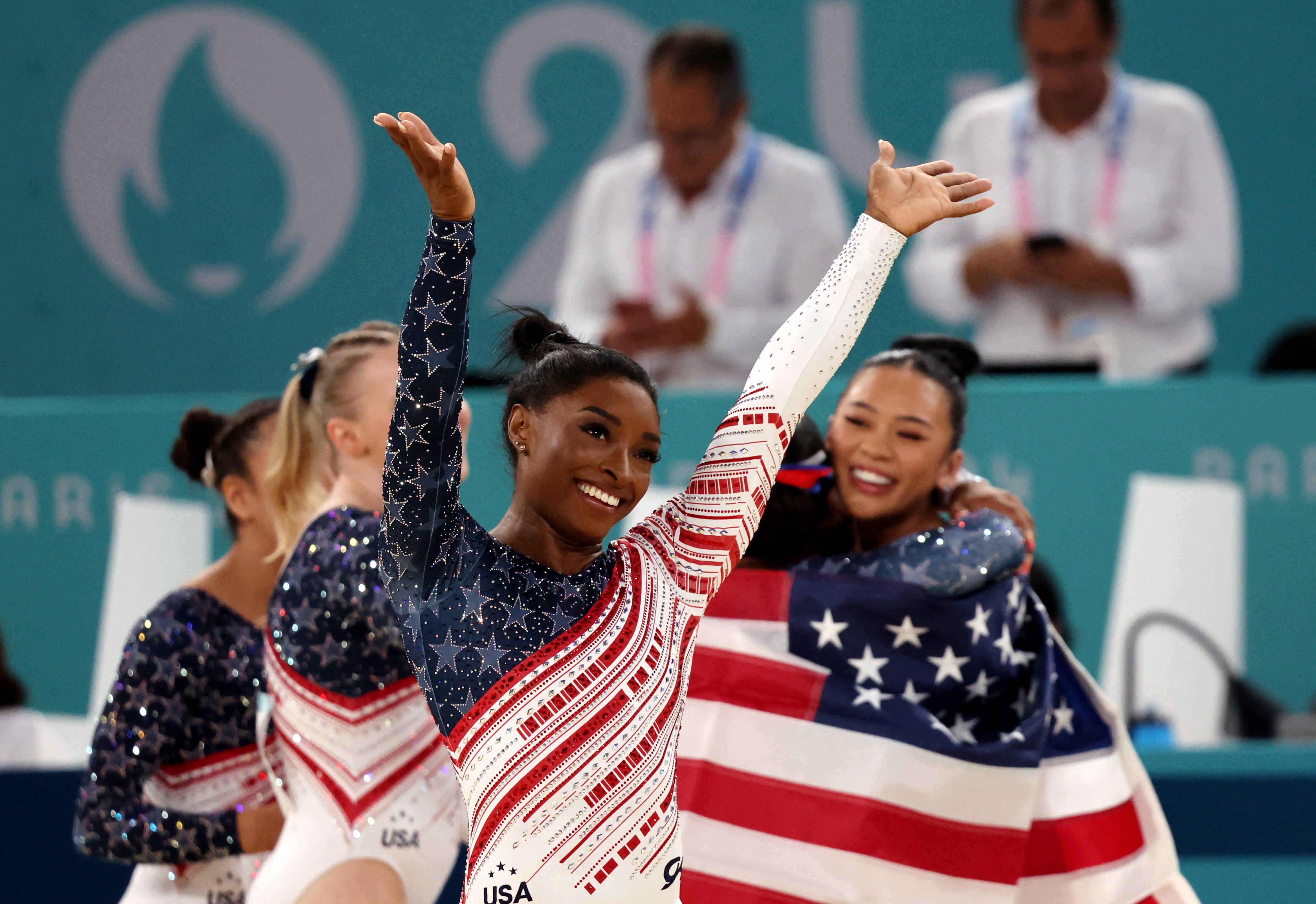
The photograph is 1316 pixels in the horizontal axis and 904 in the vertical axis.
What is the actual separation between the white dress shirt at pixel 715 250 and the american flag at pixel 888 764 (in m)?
A: 2.67

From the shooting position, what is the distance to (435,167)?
1.91 metres

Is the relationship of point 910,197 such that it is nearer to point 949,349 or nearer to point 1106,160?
point 949,349

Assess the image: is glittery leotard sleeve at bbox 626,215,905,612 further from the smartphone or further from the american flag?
the smartphone

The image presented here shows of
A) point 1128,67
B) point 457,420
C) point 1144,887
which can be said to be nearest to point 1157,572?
point 1144,887

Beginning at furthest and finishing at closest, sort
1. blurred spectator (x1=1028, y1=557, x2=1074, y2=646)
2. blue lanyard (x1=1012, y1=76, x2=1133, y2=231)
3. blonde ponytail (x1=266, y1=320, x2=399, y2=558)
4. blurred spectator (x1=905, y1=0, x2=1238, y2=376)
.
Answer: blue lanyard (x1=1012, y1=76, x2=1133, y2=231) → blurred spectator (x1=905, y1=0, x2=1238, y2=376) → blurred spectator (x1=1028, y1=557, x2=1074, y2=646) → blonde ponytail (x1=266, y1=320, x2=399, y2=558)

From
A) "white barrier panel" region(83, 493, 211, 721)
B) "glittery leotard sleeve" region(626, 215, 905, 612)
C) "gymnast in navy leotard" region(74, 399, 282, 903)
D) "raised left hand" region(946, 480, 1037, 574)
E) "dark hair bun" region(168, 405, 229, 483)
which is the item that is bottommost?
"white barrier panel" region(83, 493, 211, 721)

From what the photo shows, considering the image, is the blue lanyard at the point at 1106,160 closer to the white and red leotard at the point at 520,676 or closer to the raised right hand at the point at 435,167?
the white and red leotard at the point at 520,676

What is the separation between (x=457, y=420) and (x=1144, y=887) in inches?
65.4

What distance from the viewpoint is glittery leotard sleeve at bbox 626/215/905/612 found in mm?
2250

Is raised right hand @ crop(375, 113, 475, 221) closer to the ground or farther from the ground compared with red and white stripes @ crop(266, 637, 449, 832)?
farther from the ground

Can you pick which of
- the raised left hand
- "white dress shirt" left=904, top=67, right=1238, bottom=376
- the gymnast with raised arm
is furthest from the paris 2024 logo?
the gymnast with raised arm

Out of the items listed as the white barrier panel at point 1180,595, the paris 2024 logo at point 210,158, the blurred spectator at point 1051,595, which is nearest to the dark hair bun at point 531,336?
the blurred spectator at point 1051,595

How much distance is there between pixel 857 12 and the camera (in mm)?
7574

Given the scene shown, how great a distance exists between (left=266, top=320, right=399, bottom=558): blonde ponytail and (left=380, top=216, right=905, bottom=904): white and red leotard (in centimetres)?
82
